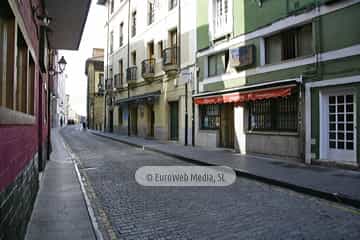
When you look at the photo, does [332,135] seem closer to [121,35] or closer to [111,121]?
[121,35]

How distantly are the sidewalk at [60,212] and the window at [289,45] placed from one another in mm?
8467

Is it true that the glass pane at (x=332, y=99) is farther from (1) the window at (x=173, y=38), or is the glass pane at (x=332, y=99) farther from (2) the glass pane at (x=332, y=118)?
(1) the window at (x=173, y=38)

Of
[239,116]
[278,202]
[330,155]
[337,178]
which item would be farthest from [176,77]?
[278,202]

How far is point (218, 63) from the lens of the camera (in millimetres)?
15367

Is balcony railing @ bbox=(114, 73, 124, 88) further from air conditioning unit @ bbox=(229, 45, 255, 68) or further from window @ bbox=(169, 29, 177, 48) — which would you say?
air conditioning unit @ bbox=(229, 45, 255, 68)

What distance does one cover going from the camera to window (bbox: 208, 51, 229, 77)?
14871 millimetres

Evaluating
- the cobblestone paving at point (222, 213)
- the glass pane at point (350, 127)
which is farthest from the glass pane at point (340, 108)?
the cobblestone paving at point (222, 213)

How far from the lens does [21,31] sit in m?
3.67

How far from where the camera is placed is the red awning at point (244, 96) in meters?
10.8

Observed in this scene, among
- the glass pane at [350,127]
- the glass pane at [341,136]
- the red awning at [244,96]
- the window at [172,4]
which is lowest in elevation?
the glass pane at [341,136]

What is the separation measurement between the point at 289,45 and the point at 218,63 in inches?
174

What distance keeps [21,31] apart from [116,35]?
28664 millimetres

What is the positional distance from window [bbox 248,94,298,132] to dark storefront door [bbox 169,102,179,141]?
721 centimetres

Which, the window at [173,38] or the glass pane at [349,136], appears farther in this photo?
the window at [173,38]
